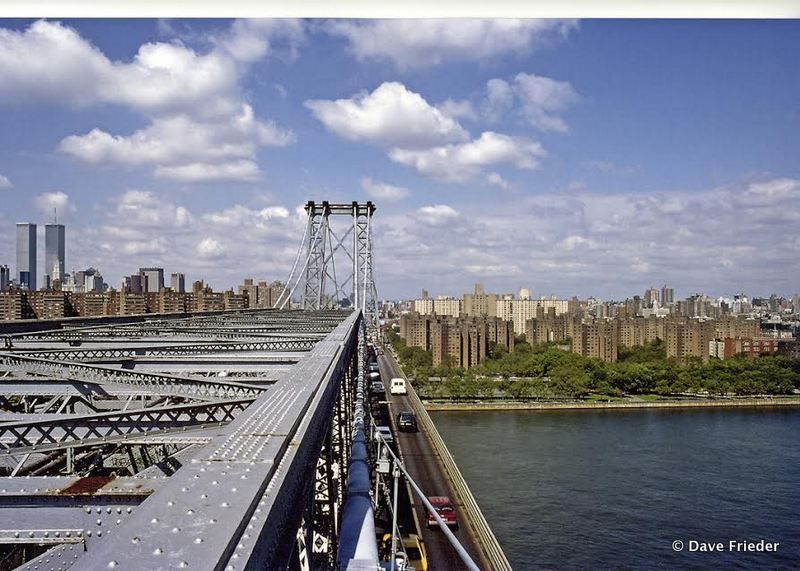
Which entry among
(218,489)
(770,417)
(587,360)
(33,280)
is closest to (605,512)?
(218,489)

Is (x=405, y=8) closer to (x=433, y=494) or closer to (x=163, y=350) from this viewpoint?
(x=163, y=350)

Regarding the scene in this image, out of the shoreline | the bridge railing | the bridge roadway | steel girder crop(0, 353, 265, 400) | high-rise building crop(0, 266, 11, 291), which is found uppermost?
high-rise building crop(0, 266, 11, 291)

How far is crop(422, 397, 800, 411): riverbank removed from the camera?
14320mm

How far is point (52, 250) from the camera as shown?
1733cm

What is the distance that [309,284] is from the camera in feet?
34.4

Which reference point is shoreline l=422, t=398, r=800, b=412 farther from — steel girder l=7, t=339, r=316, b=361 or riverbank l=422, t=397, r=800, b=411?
steel girder l=7, t=339, r=316, b=361

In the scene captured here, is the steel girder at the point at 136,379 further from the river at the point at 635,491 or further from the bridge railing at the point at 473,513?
the river at the point at 635,491

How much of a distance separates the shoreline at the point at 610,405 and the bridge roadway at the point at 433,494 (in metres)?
3.57

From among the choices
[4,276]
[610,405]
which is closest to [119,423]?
[610,405]

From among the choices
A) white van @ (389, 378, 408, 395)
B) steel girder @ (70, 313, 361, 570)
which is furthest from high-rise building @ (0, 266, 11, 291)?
steel girder @ (70, 313, 361, 570)

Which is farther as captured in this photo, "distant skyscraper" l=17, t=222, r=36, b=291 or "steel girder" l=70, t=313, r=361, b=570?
"distant skyscraper" l=17, t=222, r=36, b=291

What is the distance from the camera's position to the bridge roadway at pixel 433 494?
484cm

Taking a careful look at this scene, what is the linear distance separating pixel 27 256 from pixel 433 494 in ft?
46.0

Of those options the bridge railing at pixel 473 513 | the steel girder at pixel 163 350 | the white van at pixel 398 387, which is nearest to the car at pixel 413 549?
the bridge railing at pixel 473 513
